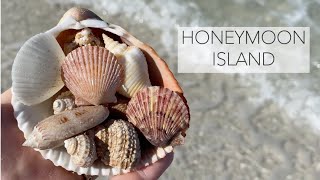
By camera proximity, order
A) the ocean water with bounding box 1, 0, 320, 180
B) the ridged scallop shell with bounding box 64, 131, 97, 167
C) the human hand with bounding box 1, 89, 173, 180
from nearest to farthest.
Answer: the ridged scallop shell with bounding box 64, 131, 97, 167
the human hand with bounding box 1, 89, 173, 180
the ocean water with bounding box 1, 0, 320, 180

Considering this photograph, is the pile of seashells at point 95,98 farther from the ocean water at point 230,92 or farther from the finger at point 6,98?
the ocean water at point 230,92

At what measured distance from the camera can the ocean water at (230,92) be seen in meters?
2.27

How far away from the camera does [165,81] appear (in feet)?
4.00

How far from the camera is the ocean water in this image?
7.43 ft

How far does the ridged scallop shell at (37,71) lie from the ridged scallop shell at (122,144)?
6.7 inches

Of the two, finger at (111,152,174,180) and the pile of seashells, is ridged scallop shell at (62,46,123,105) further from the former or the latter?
finger at (111,152,174,180)

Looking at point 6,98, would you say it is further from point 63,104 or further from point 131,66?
point 131,66

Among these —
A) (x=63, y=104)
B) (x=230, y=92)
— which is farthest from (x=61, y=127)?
(x=230, y=92)

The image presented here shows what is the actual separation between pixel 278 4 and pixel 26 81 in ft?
6.10

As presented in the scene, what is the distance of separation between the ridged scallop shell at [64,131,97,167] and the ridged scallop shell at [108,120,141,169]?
0.04 meters

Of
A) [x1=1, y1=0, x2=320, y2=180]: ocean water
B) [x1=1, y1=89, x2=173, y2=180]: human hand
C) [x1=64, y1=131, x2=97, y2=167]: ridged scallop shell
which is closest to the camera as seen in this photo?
[x1=64, y1=131, x2=97, y2=167]: ridged scallop shell

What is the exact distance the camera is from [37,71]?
3.83ft

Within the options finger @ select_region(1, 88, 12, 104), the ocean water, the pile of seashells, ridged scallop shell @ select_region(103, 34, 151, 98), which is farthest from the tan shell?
the ocean water

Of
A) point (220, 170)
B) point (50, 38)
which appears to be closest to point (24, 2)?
point (220, 170)
